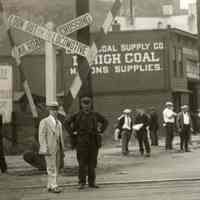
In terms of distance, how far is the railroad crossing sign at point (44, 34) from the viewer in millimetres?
12945

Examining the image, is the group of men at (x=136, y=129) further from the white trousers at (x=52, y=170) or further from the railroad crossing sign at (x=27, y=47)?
the white trousers at (x=52, y=170)

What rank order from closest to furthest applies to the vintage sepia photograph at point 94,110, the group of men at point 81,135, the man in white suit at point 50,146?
the man in white suit at point 50,146
the group of men at point 81,135
the vintage sepia photograph at point 94,110

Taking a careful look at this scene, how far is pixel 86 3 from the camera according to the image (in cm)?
1425

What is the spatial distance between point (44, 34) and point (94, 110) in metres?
15.7

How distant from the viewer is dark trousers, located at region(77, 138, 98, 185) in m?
11.6

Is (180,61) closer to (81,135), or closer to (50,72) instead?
(50,72)

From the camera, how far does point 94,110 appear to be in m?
28.7

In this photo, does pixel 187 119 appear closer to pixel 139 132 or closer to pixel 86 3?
pixel 139 132

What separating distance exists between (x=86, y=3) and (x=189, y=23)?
1969 inches

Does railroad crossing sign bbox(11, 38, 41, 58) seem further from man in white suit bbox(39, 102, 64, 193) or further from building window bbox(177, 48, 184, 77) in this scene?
building window bbox(177, 48, 184, 77)

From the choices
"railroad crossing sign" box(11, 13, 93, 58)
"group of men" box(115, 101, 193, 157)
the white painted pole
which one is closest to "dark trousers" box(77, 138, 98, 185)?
the white painted pole

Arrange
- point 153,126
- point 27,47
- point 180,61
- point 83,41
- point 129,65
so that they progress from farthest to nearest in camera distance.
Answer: point 180,61 < point 129,65 < point 153,126 < point 83,41 < point 27,47

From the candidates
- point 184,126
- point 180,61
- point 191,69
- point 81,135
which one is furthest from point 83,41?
point 191,69

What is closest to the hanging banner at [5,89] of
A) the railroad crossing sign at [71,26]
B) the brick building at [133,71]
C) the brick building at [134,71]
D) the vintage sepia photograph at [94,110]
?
the vintage sepia photograph at [94,110]
